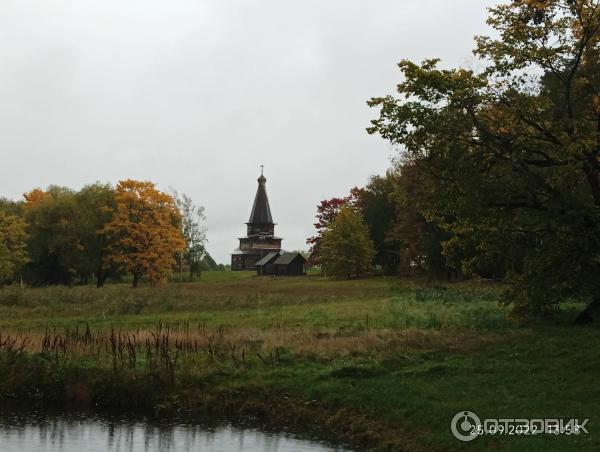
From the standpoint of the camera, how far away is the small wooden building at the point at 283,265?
4653 inches

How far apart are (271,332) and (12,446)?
1184cm

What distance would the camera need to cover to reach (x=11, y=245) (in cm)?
6688

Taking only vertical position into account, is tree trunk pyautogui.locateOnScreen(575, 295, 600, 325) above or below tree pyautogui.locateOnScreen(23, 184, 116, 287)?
below

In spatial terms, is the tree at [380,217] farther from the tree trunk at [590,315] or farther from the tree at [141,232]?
the tree trunk at [590,315]

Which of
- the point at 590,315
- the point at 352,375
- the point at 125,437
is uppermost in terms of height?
the point at 590,315

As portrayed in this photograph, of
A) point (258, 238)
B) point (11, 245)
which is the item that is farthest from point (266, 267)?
point (11, 245)

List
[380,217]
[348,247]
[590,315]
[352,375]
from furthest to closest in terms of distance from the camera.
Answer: [380,217], [348,247], [590,315], [352,375]

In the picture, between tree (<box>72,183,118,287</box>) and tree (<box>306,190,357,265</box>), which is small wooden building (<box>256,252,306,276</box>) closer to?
tree (<box>306,190,357,265</box>)

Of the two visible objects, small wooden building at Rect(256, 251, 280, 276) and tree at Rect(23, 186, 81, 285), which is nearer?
tree at Rect(23, 186, 81, 285)

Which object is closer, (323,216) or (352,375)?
(352,375)

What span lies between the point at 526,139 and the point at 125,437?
16.3 metres

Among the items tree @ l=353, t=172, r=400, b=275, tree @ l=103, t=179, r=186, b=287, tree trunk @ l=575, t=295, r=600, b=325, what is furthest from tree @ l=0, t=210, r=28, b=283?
tree trunk @ l=575, t=295, r=600, b=325

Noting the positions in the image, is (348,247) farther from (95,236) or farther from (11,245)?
(11,245)

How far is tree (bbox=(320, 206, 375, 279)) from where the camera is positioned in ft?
279
